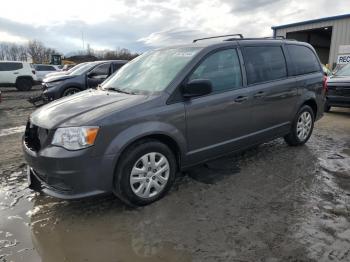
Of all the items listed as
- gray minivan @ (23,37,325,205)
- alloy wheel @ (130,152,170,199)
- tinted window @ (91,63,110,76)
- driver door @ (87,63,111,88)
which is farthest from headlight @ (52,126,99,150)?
tinted window @ (91,63,110,76)

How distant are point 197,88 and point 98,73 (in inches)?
294

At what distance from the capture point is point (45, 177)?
→ 3.34m

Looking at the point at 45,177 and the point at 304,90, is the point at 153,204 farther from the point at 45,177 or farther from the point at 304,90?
the point at 304,90

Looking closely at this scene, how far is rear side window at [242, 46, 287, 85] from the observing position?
4.62m

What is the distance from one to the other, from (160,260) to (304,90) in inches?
158

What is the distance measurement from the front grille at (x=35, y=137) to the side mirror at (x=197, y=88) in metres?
1.55

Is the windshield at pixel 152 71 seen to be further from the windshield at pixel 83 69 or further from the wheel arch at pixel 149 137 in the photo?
the windshield at pixel 83 69

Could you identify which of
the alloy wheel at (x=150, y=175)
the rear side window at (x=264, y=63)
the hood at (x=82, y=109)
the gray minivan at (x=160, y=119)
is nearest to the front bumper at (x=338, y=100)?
the gray minivan at (x=160, y=119)

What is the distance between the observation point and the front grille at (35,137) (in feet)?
11.0

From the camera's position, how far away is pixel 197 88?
372 centimetres

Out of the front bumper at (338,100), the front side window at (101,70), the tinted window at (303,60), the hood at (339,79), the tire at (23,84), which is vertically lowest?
the tire at (23,84)

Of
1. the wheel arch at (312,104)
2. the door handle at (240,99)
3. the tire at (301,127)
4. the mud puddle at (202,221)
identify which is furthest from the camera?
the wheel arch at (312,104)

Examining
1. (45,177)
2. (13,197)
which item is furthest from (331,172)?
(13,197)

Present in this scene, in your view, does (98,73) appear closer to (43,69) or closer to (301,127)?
(301,127)
